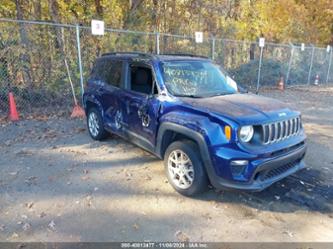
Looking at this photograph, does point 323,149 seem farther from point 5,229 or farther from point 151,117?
point 5,229

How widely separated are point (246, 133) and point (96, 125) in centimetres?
364

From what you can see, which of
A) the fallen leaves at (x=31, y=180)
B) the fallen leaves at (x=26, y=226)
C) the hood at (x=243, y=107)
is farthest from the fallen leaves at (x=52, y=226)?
the hood at (x=243, y=107)

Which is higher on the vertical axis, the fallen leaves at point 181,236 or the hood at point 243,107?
the hood at point 243,107

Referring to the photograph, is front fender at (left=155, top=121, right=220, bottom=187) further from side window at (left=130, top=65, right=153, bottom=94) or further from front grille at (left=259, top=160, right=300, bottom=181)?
side window at (left=130, top=65, right=153, bottom=94)

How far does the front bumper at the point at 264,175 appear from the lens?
362cm

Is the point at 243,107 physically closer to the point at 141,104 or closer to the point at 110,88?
the point at 141,104

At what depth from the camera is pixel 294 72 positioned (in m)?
17.9

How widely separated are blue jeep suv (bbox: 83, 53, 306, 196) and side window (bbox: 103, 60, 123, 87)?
2 centimetres

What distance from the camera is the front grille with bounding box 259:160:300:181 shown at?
374 centimetres

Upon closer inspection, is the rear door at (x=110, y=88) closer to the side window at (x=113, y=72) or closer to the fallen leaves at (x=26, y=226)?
the side window at (x=113, y=72)

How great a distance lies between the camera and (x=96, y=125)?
6371 mm

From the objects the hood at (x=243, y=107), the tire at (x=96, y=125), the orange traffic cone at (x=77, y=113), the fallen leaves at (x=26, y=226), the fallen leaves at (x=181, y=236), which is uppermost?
the hood at (x=243, y=107)

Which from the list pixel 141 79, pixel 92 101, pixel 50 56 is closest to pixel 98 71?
pixel 92 101

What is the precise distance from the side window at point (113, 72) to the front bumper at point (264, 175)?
8.88ft
